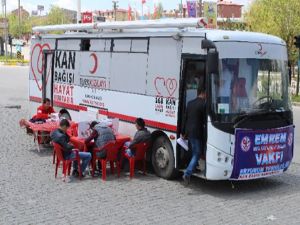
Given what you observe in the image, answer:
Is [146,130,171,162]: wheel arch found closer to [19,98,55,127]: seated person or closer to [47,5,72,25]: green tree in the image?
[19,98,55,127]: seated person

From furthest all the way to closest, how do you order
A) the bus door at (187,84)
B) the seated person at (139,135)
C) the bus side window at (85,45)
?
1. the bus side window at (85,45)
2. the seated person at (139,135)
3. the bus door at (187,84)

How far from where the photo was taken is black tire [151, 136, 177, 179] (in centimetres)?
974

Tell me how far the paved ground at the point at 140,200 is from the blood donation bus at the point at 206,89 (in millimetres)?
420

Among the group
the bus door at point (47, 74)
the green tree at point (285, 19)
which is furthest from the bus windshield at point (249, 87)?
the green tree at point (285, 19)

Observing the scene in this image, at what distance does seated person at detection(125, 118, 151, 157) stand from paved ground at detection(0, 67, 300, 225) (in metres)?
0.57

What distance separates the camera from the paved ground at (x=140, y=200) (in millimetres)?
7484

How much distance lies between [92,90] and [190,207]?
498cm

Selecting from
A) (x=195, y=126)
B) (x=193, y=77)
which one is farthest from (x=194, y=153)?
(x=193, y=77)

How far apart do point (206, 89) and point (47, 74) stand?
678 cm

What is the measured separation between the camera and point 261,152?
8.98 m

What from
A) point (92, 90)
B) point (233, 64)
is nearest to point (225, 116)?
point (233, 64)

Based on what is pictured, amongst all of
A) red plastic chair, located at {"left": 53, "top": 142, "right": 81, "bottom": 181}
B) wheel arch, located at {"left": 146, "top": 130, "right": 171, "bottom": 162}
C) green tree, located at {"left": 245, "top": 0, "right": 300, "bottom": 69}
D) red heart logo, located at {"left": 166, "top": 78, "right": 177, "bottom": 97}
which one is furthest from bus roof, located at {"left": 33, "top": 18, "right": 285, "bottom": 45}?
green tree, located at {"left": 245, "top": 0, "right": 300, "bottom": 69}

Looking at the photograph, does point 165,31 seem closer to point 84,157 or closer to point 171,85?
point 171,85

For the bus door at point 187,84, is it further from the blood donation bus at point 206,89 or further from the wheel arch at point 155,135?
the wheel arch at point 155,135
